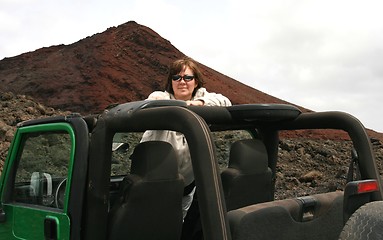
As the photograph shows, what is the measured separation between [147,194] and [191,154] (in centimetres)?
54

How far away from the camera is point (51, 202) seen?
3342mm

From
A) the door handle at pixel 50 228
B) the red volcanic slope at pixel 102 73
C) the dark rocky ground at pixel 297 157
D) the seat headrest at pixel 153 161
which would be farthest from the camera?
the red volcanic slope at pixel 102 73

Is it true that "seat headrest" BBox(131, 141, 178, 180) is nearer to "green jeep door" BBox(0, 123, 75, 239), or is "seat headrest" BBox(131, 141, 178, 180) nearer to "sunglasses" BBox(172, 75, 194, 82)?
"green jeep door" BBox(0, 123, 75, 239)

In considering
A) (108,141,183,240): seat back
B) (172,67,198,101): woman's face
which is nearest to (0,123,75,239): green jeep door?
(108,141,183,240): seat back

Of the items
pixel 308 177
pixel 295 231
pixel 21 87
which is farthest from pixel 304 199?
pixel 21 87

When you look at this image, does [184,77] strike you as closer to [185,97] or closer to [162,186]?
[185,97]

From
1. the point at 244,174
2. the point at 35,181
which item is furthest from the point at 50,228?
the point at 244,174

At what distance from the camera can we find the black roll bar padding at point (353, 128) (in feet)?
10.1

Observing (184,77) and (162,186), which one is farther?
(184,77)

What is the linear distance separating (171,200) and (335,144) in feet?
78.1

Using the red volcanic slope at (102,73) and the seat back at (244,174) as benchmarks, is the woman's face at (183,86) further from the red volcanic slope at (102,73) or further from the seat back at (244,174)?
the red volcanic slope at (102,73)

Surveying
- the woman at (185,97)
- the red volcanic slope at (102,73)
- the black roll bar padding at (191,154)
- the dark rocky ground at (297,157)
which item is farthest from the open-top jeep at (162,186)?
the red volcanic slope at (102,73)

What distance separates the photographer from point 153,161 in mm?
2686

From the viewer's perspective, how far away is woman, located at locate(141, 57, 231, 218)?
350 centimetres
